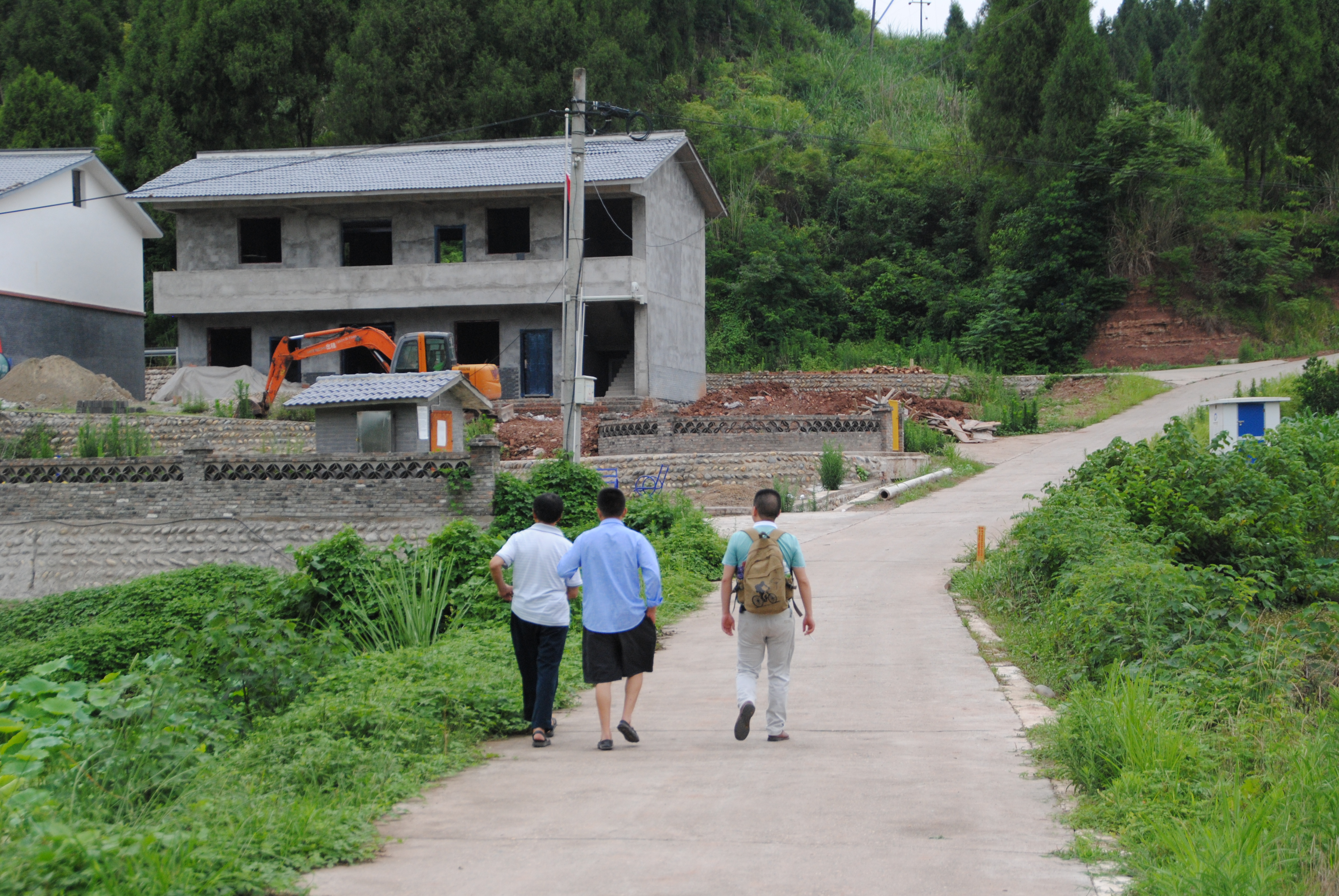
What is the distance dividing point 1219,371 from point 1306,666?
33.9m

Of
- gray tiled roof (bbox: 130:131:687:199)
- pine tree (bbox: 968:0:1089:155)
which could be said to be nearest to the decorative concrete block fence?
gray tiled roof (bbox: 130:131:687:199)

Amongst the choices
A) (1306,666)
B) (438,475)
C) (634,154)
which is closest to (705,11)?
(634,154)

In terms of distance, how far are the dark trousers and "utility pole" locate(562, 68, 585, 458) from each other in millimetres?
11414

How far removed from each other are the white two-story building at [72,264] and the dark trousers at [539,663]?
106 ft

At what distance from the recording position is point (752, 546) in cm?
777

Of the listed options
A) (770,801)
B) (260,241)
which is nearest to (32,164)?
(260,241)

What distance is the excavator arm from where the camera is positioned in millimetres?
31359

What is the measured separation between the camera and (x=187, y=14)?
A: 46.8 metres

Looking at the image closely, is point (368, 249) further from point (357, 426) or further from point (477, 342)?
point (357, 426)

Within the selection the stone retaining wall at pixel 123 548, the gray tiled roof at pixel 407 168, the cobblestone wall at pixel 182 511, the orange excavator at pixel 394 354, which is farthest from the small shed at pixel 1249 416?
the gray tiled roof at pixel 407 168

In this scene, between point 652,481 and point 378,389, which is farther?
point 652,481

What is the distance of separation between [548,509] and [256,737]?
2.42 metres

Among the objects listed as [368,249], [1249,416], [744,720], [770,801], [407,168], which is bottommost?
[770,801]

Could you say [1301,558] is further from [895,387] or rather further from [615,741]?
[895,387]
